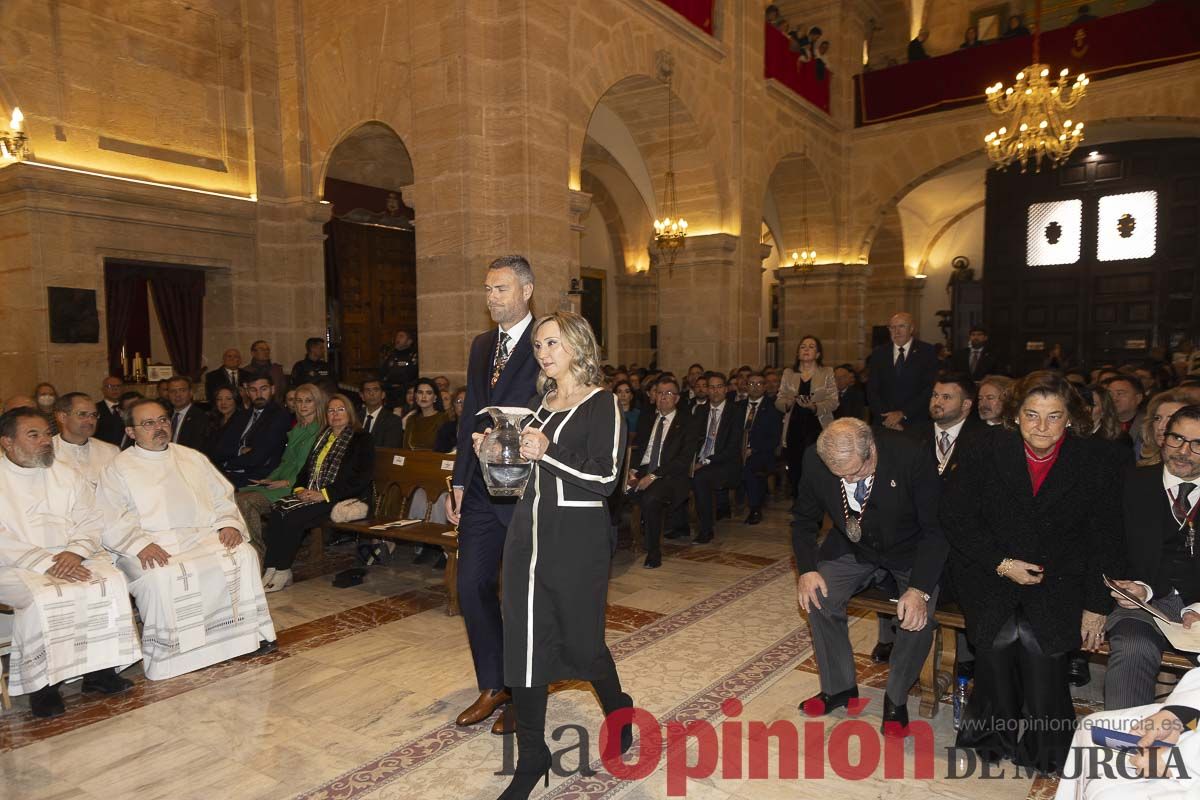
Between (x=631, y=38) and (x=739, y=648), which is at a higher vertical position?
(x=631, y=38)

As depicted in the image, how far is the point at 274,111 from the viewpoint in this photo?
10102mm

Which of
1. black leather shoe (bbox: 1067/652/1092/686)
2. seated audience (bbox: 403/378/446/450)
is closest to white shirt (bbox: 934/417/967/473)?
black leather shoe (bbox: 1067/652/1092/686)

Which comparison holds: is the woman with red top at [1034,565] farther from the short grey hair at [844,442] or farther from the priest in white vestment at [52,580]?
the priest in white vestment at [52,580]

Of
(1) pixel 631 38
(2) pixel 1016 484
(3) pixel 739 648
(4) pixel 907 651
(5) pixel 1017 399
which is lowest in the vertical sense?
(3) pixel 739 648

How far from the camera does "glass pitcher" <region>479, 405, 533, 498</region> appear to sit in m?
2.49

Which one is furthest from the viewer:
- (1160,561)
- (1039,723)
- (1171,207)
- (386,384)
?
(1171,207)

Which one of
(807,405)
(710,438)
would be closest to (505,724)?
(710,438)

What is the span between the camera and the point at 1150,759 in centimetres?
Result: 197

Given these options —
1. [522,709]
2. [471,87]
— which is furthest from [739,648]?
[471,87]

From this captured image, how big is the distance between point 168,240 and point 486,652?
8252 mm

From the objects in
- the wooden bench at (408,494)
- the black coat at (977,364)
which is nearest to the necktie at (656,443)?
the wooden bench at (408,494)

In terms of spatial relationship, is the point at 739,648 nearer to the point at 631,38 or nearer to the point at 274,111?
the point at 631,38

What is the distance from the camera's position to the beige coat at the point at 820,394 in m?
8.02

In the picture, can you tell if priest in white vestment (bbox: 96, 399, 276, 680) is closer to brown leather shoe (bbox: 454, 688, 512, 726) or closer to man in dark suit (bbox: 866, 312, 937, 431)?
brown leather shoe (bbox: 454, 688, 512, 726)
